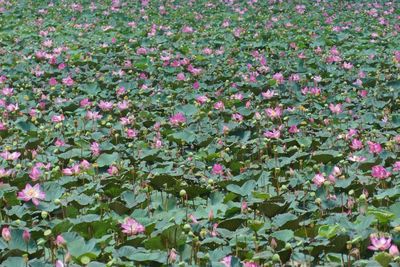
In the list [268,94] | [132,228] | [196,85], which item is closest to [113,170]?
[132,228]

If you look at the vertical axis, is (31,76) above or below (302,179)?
below

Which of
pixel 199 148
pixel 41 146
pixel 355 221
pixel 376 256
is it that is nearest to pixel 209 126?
pixel 199 148

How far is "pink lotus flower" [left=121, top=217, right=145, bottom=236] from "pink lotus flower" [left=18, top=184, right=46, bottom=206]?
1.90 feet

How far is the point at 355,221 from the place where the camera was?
3.07m

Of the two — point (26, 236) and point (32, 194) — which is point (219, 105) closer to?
point (32, 194)

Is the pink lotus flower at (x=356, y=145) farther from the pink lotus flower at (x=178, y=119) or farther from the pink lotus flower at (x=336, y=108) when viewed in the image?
the pink lotus flower at (x=178, y=119)

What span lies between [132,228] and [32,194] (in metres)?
0.65

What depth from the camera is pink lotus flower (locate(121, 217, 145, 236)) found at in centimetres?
307

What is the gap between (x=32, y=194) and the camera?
11.4 ft

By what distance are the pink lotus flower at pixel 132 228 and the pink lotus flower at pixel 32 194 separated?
0.58m

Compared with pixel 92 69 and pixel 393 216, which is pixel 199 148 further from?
pixel 92 69

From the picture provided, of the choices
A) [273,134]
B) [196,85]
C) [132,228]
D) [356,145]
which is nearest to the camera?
[132,228]

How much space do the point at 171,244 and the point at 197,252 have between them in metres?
0.11

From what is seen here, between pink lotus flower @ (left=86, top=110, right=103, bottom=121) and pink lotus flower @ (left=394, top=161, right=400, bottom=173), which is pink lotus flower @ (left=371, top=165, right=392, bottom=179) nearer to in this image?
pink lotus flower @ (left=394, top=161, right=400, bottom=173)
